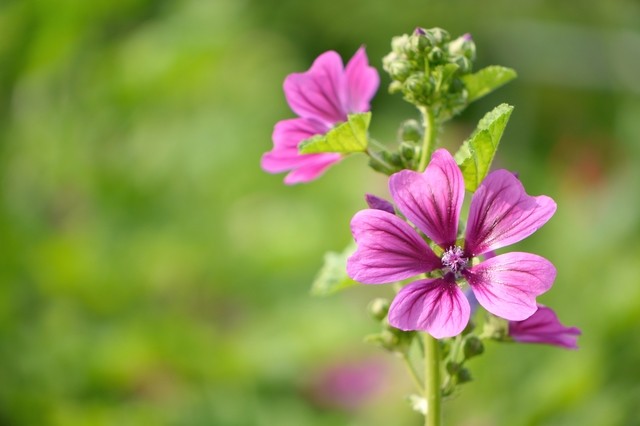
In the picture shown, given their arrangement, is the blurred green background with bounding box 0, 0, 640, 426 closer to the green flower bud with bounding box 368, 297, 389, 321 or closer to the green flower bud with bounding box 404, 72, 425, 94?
the green flower bud with bounding box 368, 297, 389, 321

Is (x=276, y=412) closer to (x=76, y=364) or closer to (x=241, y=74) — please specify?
(x=76, y=364)

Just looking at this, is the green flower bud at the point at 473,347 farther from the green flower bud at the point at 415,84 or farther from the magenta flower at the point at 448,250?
the green flower bud at the point at 415,84

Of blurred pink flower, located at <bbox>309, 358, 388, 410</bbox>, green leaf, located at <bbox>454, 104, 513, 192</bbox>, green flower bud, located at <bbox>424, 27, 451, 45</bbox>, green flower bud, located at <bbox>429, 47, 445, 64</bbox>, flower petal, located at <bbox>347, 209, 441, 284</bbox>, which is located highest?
blurred pink flower, located at <bbox>309, 358, 388, 410</bbox>

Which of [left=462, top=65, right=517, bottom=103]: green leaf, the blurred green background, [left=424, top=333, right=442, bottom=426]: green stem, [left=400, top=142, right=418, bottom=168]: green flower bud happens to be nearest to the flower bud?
[left=400, top=142, right=418, bottom=168]: green flower bud

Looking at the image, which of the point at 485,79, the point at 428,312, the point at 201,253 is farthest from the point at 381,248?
the point at 201,253

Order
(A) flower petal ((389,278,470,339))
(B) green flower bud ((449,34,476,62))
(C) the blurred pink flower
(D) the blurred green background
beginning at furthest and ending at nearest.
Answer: (C) the blurred pink flower, (D) the blurred green background, (B) green flower bud ((449,34,476,62)), (A) flower petal ((389,278,470,339))

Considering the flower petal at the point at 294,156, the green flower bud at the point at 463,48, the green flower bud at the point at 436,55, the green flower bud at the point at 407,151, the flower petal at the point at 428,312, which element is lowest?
the flower petal at the point at 428,312

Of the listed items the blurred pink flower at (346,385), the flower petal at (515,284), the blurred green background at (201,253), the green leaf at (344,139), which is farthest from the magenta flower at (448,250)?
the blurred pink flower at (346,385)
